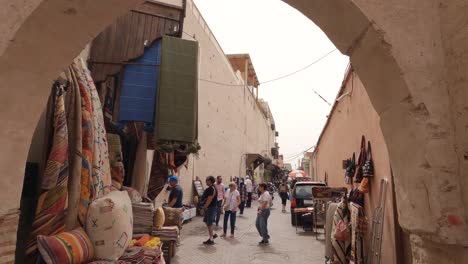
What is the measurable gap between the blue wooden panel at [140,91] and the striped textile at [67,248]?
77.9 inches

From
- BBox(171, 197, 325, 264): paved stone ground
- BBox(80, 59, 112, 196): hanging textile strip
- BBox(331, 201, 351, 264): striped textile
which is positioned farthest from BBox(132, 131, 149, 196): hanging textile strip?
BBox(331, 201, 351, 264): striped textile

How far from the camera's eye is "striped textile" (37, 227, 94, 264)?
242cm

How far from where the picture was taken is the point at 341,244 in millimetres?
4906

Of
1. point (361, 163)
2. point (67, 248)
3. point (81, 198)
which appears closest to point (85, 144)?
point (81, 198)

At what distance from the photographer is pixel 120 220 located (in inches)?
120

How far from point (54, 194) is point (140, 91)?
2217mm

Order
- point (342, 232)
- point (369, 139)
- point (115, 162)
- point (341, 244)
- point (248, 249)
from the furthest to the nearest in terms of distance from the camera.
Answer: point (248, 249), point (369, 139), point (341, 244), point (342, 232), point (115, 162)

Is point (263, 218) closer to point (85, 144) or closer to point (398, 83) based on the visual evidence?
point (85, 144)

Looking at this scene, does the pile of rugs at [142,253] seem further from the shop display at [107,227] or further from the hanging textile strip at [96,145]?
the hanging textile strip at [96,145]

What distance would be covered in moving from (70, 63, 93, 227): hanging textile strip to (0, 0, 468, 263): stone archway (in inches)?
42.7

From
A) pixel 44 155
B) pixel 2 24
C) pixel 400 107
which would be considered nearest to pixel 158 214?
pixel 44 155

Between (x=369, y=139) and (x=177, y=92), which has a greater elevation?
(x=177, y=92)

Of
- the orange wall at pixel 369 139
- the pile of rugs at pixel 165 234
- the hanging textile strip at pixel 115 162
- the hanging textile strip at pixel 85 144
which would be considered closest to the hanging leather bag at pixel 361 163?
the orange wall at pixel 369 139

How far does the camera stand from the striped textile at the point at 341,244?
4855 millimetres
